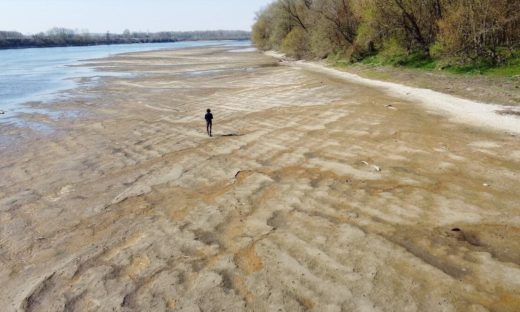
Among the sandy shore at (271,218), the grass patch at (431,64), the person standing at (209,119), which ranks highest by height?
the grass patch at (431,64)

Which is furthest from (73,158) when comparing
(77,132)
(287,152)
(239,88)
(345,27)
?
(345,27)

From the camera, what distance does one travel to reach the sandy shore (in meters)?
6.67

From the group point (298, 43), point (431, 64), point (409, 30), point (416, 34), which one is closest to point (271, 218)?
point (431, 64)

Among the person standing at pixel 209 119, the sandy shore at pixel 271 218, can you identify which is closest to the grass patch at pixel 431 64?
the sandy shore at pixel 271 218

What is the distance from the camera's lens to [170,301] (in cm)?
668

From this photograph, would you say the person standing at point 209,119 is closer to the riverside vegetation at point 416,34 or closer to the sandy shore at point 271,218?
the sandy shore at point 271,218

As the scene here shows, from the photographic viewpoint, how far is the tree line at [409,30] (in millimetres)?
27875

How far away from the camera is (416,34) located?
37.0m

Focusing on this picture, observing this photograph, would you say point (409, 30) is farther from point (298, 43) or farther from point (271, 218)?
point (271, 218)

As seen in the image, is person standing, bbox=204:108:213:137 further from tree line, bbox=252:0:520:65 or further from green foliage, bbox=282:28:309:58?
green foliage, bbox=282:28:309:58

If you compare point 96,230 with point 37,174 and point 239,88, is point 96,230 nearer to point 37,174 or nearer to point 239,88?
point 37,174

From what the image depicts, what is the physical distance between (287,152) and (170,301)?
26.6 ft

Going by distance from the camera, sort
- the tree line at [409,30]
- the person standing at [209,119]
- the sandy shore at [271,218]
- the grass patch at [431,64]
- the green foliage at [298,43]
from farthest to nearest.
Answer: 1. the green foliage at [298,43]
2. the tree line at [409,30]
3. the grass patch at [431,64]
4. the person standing at [209,119]
5. the sandy shore at [271,218]

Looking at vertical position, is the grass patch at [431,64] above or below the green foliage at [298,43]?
below
